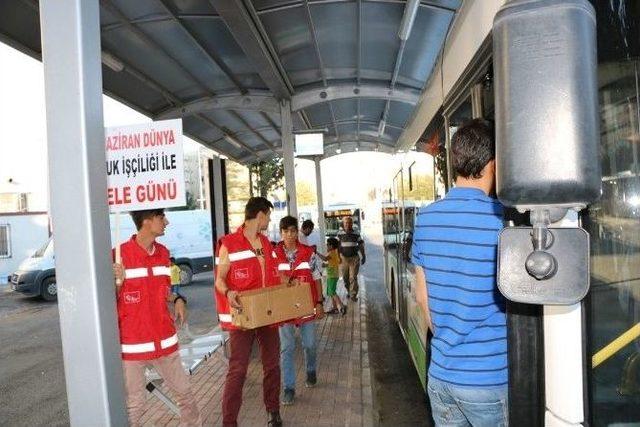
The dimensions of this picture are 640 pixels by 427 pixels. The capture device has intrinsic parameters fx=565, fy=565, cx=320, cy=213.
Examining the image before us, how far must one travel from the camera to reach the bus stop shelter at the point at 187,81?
188 centimetres

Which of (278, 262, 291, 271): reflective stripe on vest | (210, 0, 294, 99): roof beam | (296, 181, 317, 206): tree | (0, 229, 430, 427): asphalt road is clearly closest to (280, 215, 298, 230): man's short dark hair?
(278, 262, 291, 271): reflective stripe on vest

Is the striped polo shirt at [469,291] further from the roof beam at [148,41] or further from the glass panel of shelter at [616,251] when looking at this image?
the roof beam at [148,41]

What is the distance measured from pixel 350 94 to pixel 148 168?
667 cm

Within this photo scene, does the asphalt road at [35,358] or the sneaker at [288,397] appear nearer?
the sneaker at [288,397]

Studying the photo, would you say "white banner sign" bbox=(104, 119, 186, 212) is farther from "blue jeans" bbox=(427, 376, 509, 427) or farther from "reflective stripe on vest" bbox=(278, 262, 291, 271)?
"reflective stripe on vest" bbox=(278, 262, 291, 271)

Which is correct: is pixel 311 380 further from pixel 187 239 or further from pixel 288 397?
pixel 187 239

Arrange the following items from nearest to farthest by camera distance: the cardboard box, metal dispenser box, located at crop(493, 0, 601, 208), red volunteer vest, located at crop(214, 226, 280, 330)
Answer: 1. metal dispenser box, located at crop(493, 0, 601, 208)
2. the cardboard box
3. red volunteer vest, located at crop(214, 226, 280, 330)

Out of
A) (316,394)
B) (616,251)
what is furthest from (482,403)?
(316,394)

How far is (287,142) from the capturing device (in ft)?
30.7

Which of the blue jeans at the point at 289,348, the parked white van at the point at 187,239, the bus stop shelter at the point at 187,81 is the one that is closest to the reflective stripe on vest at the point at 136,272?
the bus stop shelter at the point at 187,81

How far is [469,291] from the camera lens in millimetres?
2098

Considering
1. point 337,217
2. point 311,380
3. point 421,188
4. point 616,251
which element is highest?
point 421,188

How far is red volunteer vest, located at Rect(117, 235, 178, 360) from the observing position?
3.92 meters

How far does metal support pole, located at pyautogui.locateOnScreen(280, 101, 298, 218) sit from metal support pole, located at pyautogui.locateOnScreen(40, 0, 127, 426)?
729cm
